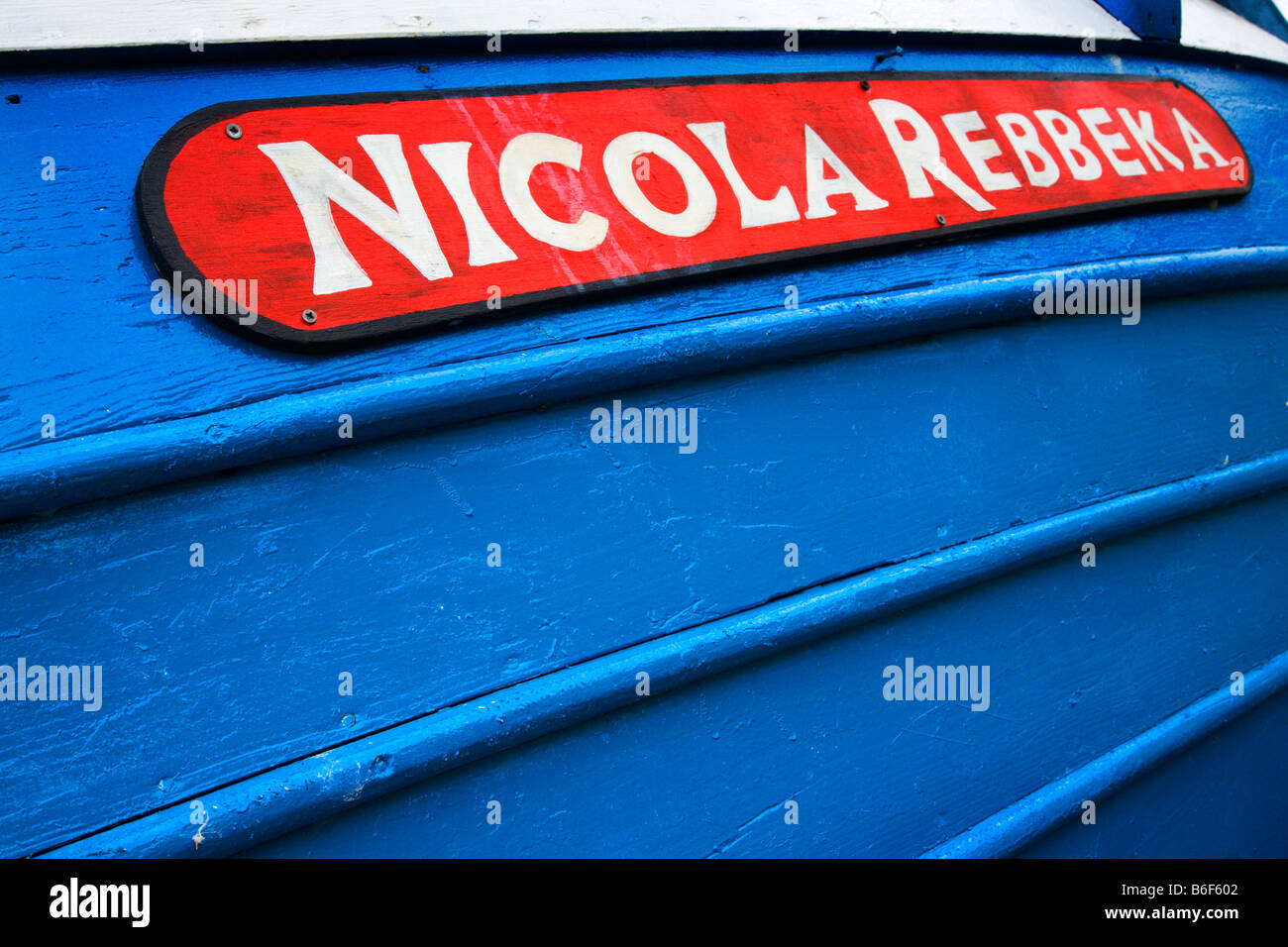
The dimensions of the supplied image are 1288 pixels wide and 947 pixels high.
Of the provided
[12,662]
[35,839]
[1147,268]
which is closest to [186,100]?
[12,662]

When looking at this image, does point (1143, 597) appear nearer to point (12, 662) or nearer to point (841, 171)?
point (841, 171)

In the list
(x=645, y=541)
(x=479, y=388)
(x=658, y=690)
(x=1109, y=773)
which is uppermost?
(x=479, y=388)

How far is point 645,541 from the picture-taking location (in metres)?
1.26

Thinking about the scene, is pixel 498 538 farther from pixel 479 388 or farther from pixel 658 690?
pixel 658 690

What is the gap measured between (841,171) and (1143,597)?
98cm

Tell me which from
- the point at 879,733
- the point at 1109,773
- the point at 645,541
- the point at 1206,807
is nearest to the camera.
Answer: the point at 645,541

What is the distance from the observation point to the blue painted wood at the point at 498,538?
1.00 m

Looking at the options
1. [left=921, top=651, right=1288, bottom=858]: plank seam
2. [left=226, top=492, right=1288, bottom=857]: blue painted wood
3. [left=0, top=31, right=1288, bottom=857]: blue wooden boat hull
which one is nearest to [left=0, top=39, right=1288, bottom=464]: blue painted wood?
[left=0, top=31, right=1288, bottom=857]: blue wooden boat hull

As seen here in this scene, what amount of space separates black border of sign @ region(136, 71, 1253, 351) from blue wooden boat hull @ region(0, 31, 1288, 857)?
0.02 meters

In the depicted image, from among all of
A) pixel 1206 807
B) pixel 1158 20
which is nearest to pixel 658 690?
pixel 1206 807

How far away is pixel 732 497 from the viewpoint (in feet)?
4.35

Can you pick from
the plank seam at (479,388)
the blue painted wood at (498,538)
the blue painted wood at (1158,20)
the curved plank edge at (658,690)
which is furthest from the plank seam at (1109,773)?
the blue painted wood at (1158,20)

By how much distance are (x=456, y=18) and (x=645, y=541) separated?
0.79 metres

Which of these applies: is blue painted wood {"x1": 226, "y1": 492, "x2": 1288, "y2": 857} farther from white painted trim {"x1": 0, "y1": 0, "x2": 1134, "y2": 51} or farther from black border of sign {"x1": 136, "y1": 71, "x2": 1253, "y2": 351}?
white painted trim {"x1": 0, "y1": 0, "x2": 1134, "y2": 51}
